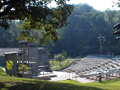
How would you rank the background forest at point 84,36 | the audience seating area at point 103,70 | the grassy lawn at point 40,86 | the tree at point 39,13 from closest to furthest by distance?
the grassy lawn at point 40,86 → the tree at point 39,13 → the audience seating area at point 103,70 → the background forest at point 84,36

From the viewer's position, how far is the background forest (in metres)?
66.1

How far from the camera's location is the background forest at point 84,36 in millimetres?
66062

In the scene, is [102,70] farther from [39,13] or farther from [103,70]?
[39,13]

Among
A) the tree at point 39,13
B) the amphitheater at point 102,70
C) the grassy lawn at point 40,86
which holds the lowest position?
the amphitheater at point 102,70

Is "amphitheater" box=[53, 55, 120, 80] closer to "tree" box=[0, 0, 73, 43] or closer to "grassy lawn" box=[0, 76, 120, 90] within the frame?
"grassy lawn" box=[0, 76, 120, 90]

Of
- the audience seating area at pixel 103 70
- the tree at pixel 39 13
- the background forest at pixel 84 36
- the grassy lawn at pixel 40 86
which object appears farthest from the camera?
the background forest at pixel 84 36

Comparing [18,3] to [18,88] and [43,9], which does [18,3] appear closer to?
[43,9]

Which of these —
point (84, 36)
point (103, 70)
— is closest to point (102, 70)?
point (103, 70)

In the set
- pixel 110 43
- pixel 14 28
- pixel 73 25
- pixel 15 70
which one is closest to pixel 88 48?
pixel 110 43

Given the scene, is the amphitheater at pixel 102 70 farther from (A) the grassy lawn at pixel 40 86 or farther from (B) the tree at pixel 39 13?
(B) the tree at pixel 39 13

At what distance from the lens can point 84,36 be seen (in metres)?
76.6

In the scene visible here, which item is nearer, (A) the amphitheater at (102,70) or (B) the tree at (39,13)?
(B) the tree at (39,13)

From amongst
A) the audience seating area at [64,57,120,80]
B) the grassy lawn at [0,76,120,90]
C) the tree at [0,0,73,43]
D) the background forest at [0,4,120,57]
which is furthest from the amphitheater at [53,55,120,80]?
the background forest at [0,4,120,57]

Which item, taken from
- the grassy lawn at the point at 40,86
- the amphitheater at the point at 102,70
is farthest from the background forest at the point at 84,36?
the grassy lawn at the point at 40,86
